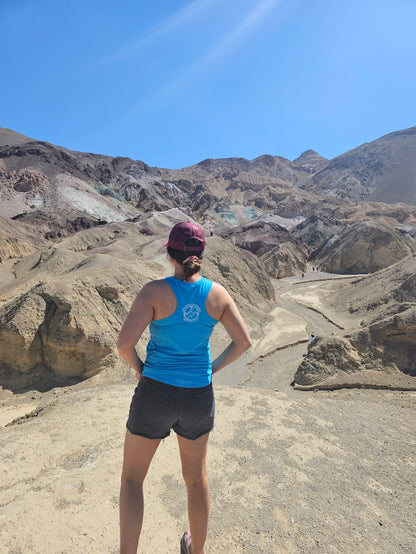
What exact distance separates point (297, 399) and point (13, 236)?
28232mm

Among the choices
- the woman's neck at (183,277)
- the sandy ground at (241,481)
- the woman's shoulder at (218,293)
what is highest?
the woman's neck at (183,277)

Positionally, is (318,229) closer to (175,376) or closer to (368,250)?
(368,250)

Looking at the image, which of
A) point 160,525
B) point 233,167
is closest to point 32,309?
point 160,525

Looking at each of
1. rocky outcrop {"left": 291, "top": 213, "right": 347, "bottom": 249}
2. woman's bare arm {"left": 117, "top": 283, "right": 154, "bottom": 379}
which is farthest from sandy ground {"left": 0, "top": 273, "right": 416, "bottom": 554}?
rocky outcrop {"left": 291, "top": 213, "right": 347, "bottom": 249}

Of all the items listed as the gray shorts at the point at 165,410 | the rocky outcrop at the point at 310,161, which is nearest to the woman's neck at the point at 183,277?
the gray shorts at the point at 165,410

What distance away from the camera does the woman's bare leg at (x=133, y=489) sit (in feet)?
6.32

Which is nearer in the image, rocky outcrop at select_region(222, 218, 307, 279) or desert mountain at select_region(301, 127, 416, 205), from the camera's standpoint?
rocky outcrop at select_region(222, 218, 307, 279)

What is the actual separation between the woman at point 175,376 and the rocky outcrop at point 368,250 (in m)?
35.0

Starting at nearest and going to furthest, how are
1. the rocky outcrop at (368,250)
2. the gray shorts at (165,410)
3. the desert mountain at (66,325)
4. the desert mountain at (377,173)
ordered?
the gray shorts at (165,410)
the desert mountain at (66,325)
the rocky outcrop at (368,250)
the desert mountain at (377,173)

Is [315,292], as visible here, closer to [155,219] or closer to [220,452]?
[220,452]

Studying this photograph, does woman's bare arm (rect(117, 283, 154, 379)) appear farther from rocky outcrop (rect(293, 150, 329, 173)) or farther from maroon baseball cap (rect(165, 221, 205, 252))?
rocky outcrop (rect(293, 150, 329, 173))

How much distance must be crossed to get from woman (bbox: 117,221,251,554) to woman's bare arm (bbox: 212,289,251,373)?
0.05 metres

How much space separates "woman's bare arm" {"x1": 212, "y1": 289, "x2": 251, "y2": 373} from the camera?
6.89 feet

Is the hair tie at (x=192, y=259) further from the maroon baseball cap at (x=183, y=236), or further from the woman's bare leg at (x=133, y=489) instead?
the woman's bare leg at (x=133, y=489)
